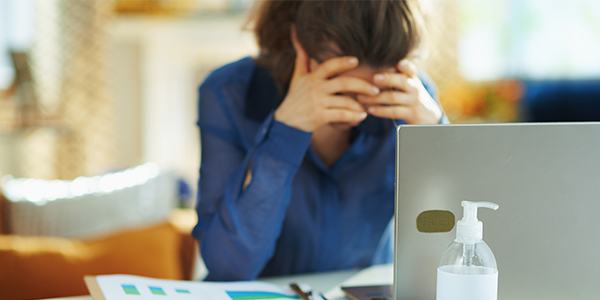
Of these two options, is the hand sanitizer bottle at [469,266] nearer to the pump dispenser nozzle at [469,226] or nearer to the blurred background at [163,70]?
the pump dispenser nozzle at [469,226]

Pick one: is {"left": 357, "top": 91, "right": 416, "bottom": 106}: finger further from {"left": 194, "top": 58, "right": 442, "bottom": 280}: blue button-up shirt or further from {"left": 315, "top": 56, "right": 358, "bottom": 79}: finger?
{"left": 194, "top": 58, "right": 442, "bottom": 280}: blue button-up shirt

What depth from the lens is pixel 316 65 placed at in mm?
1188

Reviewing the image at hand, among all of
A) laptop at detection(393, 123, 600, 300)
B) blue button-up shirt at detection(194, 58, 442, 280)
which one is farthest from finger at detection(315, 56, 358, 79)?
laptop at detection(393, 123, 600, 300)

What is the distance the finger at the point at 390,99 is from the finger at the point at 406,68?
33 mm

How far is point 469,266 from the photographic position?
840 millimetres

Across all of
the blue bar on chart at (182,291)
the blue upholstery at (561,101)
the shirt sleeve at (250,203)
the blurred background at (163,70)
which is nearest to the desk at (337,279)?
the shirt sleeve at (250,203)

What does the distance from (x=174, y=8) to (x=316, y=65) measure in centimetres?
435

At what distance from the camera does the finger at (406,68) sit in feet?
3.74

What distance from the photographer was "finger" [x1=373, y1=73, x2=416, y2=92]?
112 centimetres

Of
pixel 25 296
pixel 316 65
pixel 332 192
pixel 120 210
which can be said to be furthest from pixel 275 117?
pixel 120 210

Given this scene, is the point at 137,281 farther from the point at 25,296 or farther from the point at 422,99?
the point at 25,296

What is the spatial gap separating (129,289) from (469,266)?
37cm

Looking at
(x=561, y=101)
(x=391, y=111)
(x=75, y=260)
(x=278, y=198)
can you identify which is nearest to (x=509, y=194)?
(x=391, y=111)

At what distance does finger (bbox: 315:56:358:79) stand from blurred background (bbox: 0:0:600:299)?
335 centimetres
